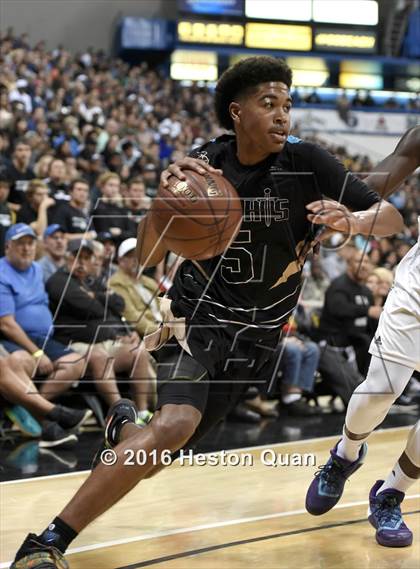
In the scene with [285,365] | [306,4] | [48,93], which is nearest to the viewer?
[285,365]

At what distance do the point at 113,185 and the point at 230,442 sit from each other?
3.33 meters

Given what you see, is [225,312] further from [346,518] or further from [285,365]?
[285,365]

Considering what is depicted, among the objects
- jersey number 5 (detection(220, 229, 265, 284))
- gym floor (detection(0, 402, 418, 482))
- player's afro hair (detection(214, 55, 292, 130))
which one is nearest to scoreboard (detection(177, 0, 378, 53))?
gym floor (detection(0, 402, 418, 482))

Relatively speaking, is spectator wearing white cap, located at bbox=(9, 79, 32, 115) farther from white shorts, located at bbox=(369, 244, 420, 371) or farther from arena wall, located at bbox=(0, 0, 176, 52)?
white shorts, located at bbox=(369, 244, 420, 371)

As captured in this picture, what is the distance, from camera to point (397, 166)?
4.10 meters

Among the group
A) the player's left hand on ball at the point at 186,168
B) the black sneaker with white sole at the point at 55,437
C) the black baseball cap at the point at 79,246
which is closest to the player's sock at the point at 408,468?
the player's left hand on ball at the point at 186,168

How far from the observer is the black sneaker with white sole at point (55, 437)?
6.38 meters

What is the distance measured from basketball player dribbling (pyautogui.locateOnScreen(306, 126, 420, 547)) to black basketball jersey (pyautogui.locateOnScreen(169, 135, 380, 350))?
44 centimetres

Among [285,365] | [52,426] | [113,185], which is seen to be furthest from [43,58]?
[52,426]

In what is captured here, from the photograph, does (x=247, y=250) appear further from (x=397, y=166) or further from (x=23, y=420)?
(x=23, y=420)

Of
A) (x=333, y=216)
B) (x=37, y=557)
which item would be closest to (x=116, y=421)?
(x=37, y=557)

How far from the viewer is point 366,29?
93.0 feet

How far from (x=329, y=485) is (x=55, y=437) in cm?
262

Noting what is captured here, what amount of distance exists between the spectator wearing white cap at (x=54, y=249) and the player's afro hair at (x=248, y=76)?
400cm
